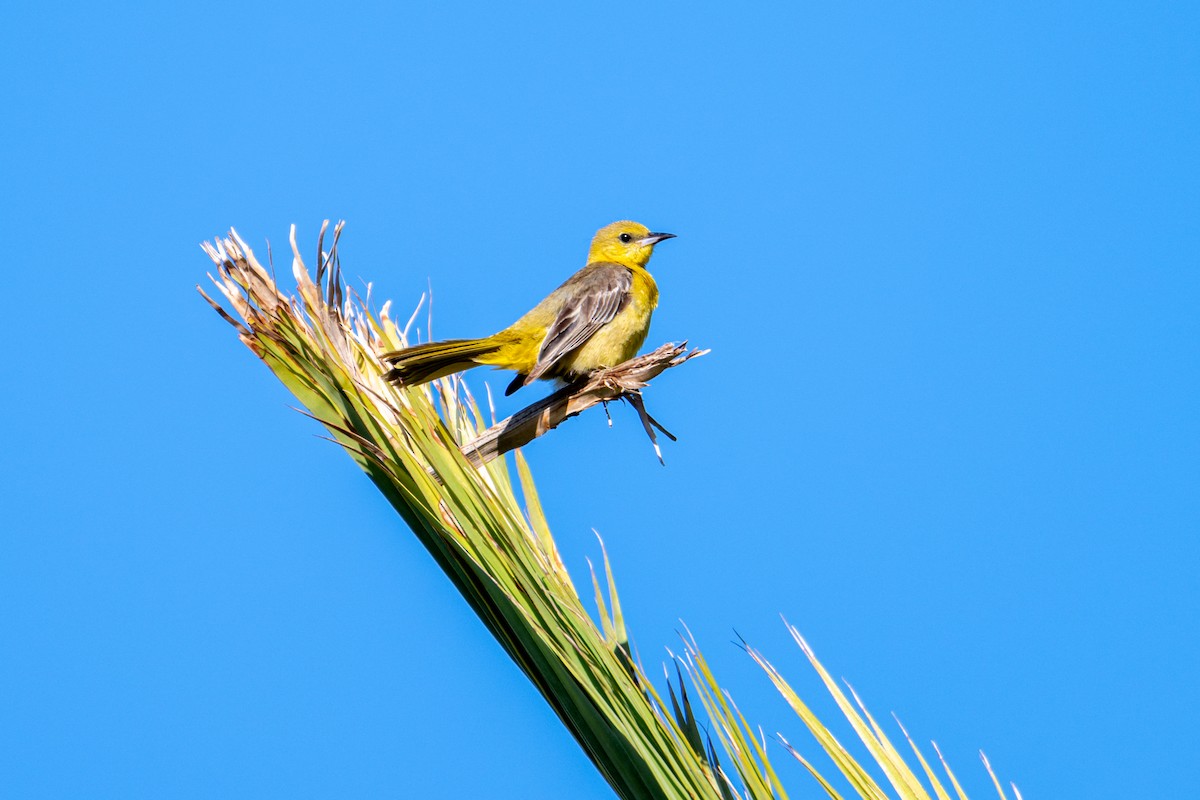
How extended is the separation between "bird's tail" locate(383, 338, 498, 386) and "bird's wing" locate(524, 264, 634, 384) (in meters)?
0.57

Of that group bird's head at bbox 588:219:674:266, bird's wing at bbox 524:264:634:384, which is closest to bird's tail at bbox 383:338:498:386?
bird's wing at bbox 524:264:634:384

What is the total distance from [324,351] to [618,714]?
1.17 metres

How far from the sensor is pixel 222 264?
289 cm

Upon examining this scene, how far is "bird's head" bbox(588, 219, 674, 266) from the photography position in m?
6.93

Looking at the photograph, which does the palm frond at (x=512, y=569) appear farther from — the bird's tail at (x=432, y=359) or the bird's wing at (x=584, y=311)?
the bird's wing at (x=584, y=311)

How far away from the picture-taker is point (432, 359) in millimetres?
3902

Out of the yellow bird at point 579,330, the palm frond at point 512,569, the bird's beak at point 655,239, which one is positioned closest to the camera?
the palm frond at point 512,569

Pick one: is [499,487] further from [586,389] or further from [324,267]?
[586,389]

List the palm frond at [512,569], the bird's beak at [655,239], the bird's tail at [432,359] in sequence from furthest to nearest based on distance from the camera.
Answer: the bird's beak at [655,239] < the bird's tail at [432,359] < the palm frond at [512,569]

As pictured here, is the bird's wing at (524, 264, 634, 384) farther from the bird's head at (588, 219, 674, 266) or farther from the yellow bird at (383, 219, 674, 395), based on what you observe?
the bird's head at (588, 219, 674, 266)

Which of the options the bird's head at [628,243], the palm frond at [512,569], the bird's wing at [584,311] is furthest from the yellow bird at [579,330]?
the palm frond at [512,569]

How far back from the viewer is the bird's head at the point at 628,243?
6930 mm

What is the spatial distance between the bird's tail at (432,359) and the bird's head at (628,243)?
89.9 inches

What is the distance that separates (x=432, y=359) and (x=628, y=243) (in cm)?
327
